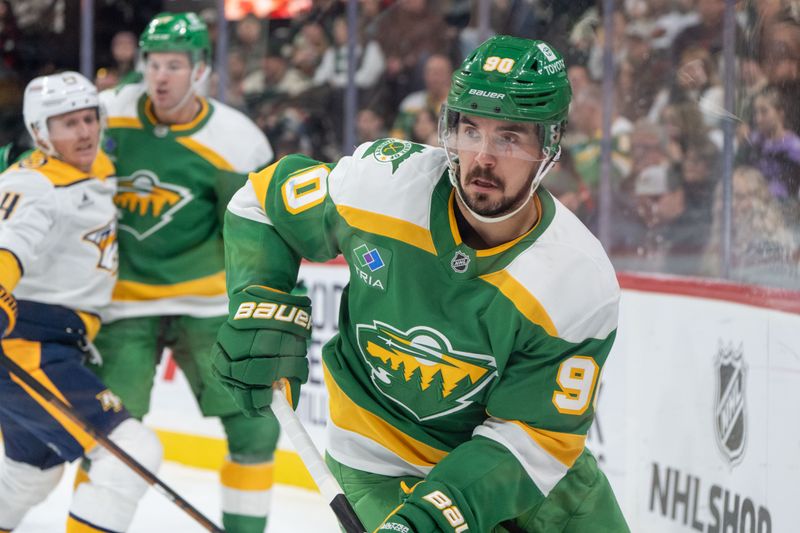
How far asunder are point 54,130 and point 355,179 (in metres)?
1.34

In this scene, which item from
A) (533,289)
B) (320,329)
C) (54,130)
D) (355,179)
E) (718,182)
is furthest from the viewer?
(320,329)

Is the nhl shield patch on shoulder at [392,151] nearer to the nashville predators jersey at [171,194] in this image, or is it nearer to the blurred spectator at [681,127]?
the nashville predators jersey at [171,194]

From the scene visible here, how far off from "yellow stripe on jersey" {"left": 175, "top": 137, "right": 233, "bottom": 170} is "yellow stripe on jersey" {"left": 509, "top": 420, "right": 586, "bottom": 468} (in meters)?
1.63

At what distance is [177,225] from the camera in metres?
3.37

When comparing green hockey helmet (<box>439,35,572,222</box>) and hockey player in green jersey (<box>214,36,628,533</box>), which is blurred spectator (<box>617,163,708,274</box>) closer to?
hockey player in green jersey (<box>214,36,628,533</box>)

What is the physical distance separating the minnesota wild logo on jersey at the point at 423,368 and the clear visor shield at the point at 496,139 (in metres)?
0.31

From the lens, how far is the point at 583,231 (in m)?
2.00

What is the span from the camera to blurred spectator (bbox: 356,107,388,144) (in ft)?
15.5

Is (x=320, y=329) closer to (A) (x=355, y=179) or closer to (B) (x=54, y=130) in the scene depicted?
(B) (x=54, y=130)

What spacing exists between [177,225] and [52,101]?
48 centimetres

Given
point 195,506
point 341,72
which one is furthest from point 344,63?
point 195,506

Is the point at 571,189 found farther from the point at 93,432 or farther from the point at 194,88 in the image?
the point at 93,432

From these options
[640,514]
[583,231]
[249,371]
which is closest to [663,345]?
[640,514]

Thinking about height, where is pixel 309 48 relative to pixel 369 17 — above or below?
below
